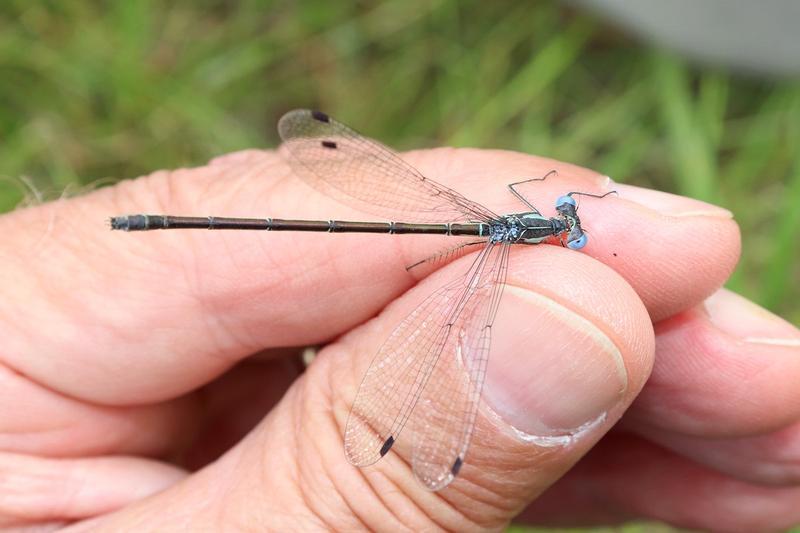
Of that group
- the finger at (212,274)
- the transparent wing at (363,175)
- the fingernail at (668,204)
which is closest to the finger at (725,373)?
the finger at (212,274)

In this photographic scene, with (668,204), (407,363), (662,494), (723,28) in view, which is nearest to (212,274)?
(407,363)

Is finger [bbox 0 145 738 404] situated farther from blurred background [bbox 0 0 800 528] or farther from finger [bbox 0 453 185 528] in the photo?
Answer: blurred background [bbox 0 0 800 528]

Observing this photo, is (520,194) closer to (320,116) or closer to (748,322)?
(320,116)

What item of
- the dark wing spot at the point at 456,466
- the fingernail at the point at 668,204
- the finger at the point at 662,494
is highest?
the fingernail at the point at 668,204

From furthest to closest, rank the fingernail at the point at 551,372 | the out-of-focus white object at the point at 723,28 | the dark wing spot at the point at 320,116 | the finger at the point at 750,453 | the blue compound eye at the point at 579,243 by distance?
1. the out-of-focus white object at the point at 723,28
2. the finger at the point at 750,453
3. the dark wing spot at the point at 320,116
4. the blue compound eye at the point at 579,243
5. the fingernail at the point at 551,372

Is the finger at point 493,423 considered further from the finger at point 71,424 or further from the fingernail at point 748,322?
the fingernail at point 748,322

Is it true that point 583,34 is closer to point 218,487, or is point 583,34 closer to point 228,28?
point 228,28

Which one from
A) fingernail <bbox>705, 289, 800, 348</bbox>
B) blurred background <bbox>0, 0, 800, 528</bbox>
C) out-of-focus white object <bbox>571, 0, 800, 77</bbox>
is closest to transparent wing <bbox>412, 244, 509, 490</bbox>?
fingernail <bbox>705, 289, 800, 348</bbox>
